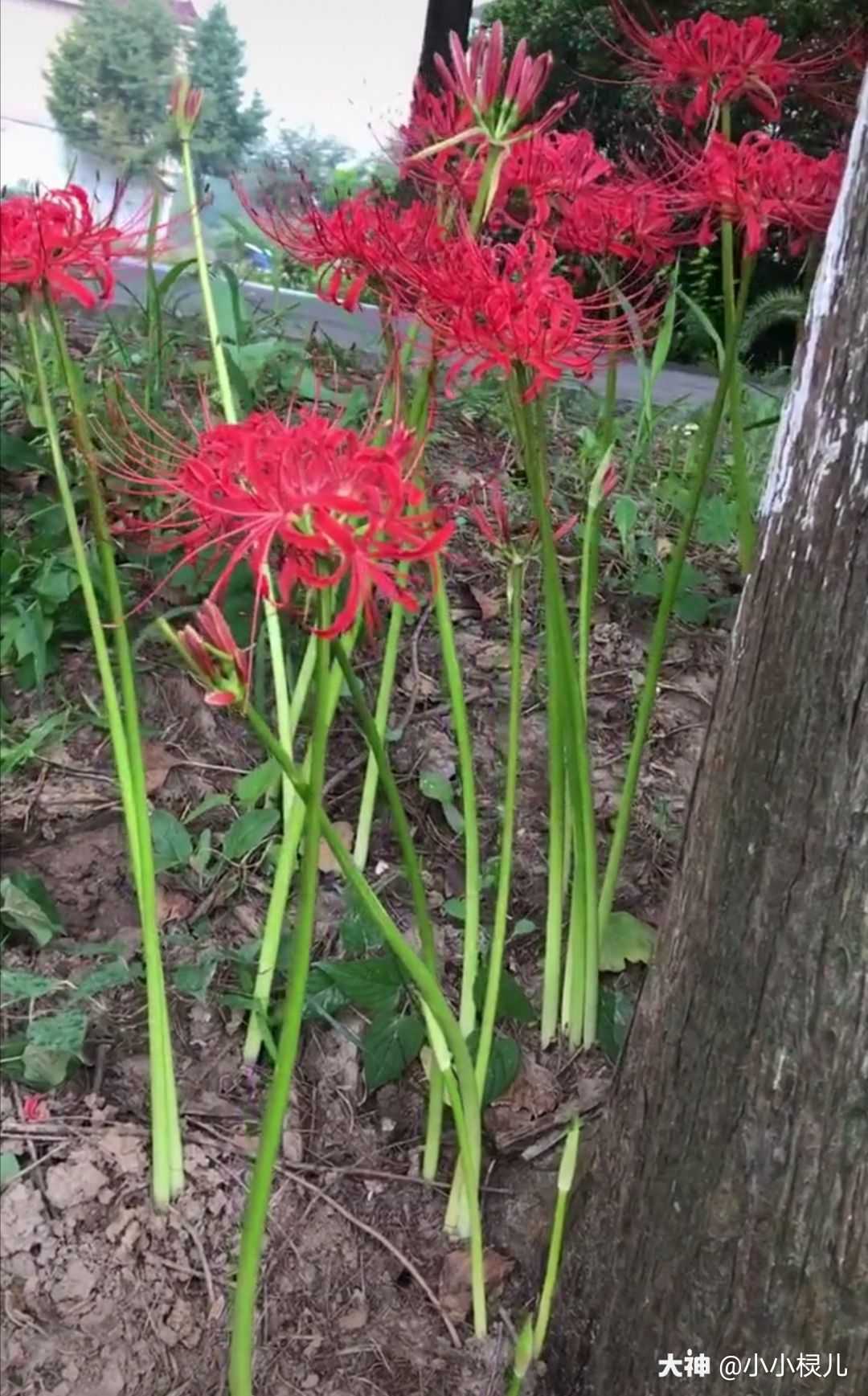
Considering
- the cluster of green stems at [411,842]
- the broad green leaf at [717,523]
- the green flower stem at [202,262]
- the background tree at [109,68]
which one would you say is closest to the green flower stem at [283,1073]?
the cluster of green stems at [411,842]

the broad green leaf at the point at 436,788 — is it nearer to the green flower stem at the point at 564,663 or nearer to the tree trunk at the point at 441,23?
the green flower stem at the point at 564,663

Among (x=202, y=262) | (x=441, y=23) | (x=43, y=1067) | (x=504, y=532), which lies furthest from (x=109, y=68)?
(x=43, y=1067)

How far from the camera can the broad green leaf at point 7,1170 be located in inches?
35.2

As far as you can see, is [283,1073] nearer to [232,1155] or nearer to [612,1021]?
[232,1155]

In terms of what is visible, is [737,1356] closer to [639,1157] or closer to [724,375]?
[639,1157]

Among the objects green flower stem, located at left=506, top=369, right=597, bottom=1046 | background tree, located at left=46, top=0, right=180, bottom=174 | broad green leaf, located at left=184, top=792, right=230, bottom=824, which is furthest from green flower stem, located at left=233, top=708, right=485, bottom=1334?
background tree, located at left=46, top=0, right=180, bottom=174

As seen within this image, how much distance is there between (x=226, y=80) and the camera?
84.9 inches

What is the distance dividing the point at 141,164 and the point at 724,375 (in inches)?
47.3

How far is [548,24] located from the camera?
193 centimetres

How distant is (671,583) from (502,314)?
0.34 metres

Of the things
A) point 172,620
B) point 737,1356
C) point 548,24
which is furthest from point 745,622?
point 548,24

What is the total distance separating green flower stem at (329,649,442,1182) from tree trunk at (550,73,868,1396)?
187 mm

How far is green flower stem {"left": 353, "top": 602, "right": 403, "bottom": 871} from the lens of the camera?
102 centimetres

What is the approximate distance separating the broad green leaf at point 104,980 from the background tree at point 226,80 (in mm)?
1639
